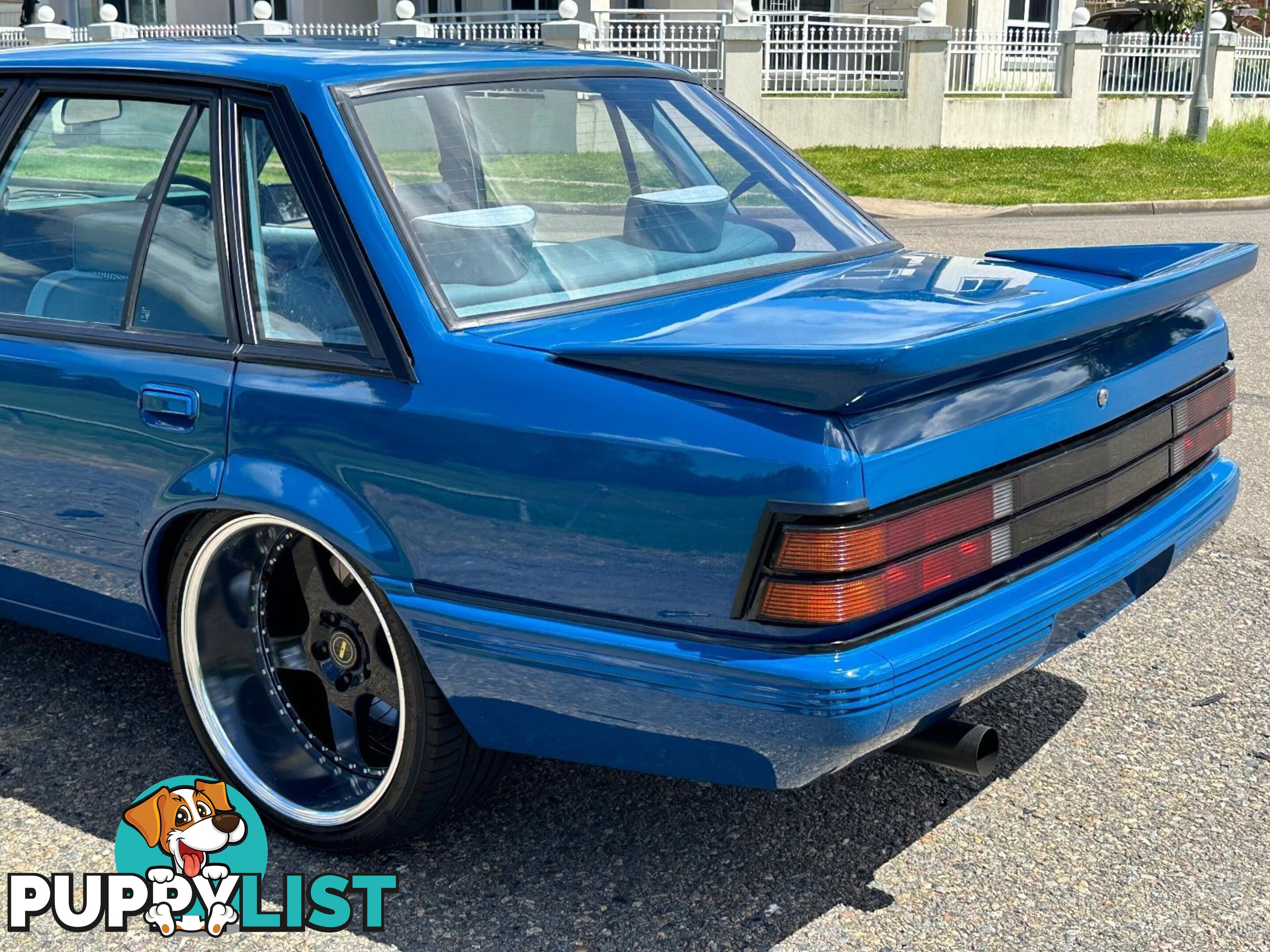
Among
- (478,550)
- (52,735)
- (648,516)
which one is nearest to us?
(648,516)

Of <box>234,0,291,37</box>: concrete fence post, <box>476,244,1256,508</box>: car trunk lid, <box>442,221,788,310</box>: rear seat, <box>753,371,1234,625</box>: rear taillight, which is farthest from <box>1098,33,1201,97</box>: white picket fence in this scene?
<box>753,371,1234,625</box>: rear taillight

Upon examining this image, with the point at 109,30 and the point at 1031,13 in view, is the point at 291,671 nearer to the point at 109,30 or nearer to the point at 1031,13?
the point at 109,30

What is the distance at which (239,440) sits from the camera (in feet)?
9.61

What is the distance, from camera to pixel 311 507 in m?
2.82


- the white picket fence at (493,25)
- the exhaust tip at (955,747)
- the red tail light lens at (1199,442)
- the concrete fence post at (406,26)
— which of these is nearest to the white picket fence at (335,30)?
the concrete fence post at (406,26)

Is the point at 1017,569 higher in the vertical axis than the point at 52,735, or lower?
higher

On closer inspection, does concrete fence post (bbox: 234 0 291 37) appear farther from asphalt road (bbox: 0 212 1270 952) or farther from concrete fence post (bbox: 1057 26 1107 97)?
asphalt road (bbox: 0 212 1270 952)

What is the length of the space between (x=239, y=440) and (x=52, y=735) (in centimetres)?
121

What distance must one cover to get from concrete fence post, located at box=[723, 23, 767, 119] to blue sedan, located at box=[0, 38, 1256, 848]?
57.0 feet

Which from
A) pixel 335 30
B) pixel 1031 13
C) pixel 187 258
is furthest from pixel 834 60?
pixel 187 258

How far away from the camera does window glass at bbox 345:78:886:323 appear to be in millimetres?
2984

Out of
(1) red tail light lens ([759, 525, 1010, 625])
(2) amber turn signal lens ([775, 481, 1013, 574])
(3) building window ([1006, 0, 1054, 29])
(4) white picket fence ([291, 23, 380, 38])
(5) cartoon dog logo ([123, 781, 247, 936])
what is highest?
(3) building window ([1006, 0, 1054, 29])

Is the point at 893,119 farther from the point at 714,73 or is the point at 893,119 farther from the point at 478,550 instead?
the point at 478,550

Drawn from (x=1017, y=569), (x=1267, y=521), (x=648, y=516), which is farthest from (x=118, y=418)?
(x=1267, y=521)
